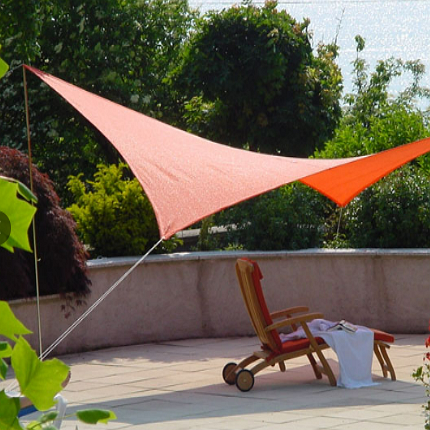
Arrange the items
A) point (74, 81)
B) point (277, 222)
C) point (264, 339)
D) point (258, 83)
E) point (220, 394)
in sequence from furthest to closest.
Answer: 1. point (74, 81)
2. point (258, 83)
3. point (277, 222)
4. point (264, 339)
5. point (220, 394)

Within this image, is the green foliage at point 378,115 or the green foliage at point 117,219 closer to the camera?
the green foliage at point 117,219

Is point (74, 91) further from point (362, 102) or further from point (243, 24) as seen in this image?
point (362, 102)

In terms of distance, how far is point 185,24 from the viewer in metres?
22.5

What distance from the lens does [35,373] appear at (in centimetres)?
66

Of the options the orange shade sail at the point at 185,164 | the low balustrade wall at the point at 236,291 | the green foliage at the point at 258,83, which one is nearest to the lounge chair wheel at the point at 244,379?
the orange shade sail at the point at 185,164

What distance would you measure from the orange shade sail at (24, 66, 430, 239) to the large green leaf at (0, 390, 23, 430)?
5.35 m

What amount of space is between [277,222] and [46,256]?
9.94 feet

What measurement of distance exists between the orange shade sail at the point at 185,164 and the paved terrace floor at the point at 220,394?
146 cm

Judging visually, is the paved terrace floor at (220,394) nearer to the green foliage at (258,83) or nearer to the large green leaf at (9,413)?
the large green leaf at (9,413)


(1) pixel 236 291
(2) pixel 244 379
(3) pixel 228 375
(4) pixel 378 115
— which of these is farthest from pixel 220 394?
(4) pixel 378 115

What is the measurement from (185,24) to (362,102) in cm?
827

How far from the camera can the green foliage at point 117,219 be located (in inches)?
416

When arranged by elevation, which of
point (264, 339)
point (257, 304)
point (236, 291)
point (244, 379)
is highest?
point (257, 304)

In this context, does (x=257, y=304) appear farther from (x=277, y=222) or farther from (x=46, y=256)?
(x=277, y=222)
